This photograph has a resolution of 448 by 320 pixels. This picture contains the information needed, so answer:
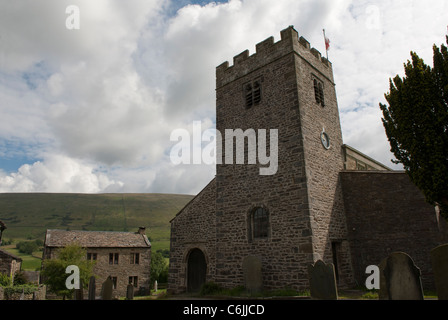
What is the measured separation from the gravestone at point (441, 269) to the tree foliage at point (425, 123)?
545 cm

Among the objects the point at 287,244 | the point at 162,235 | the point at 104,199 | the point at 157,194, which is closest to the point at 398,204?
the point at 287,244

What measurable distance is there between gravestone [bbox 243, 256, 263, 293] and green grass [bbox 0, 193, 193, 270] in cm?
8769

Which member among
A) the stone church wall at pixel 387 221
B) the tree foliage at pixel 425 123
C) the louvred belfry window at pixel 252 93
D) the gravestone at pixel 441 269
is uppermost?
the louvred belfry window at pixel 252 93

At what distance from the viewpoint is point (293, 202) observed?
13.8 meters

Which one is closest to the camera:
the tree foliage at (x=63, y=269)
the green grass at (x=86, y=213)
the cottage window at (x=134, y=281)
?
the tree foliage at (x=63, y=269)

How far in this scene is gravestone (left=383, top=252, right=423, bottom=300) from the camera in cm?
623

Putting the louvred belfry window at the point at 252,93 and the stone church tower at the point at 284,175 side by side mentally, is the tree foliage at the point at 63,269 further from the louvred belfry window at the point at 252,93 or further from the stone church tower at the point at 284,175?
the louvred belfry window at the point at 252,93

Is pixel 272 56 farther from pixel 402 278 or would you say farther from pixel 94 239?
pixel 94 239

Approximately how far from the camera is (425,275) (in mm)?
13102

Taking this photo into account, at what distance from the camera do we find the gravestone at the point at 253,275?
13055 millimetres

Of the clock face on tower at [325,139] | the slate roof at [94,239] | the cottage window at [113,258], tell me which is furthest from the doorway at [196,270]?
the cottage window at [113,258]

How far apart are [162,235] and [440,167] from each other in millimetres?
112909

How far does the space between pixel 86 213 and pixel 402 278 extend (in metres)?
145
